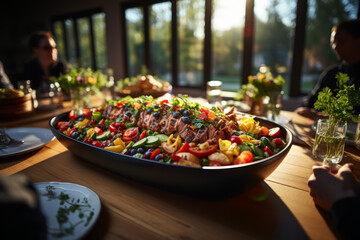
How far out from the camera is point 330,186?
90 cm

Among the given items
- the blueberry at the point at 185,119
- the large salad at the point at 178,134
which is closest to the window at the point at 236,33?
the large salad at the point at 178,134

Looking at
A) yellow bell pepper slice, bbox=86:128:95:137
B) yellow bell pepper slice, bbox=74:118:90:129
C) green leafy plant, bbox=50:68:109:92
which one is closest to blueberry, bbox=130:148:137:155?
yellow bell pepper slice, bbox=86:128:95:137

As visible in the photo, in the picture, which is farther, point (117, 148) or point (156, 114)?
Result: point (156, 114)

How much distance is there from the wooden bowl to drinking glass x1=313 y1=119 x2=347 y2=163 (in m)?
2.39

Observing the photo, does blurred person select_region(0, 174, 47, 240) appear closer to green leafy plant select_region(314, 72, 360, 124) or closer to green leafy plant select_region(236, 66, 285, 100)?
green leafy plant select_region(314, 72, 360, 124)

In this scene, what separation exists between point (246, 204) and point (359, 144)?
3.16ft

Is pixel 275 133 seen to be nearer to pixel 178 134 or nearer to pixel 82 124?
pixel 178 134

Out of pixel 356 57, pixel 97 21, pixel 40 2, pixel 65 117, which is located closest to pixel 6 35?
pixel 40 2

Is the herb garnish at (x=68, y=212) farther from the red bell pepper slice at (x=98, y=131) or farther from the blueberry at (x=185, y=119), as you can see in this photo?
the blueberry at (x=185, y=119)

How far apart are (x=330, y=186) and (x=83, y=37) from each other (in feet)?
26.0

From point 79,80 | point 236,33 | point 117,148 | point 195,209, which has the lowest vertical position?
point 195,209

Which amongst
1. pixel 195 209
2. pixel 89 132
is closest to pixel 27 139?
pixel 89 132

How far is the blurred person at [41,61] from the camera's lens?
13.6 feet

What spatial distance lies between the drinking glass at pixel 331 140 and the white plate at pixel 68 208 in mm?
1168
